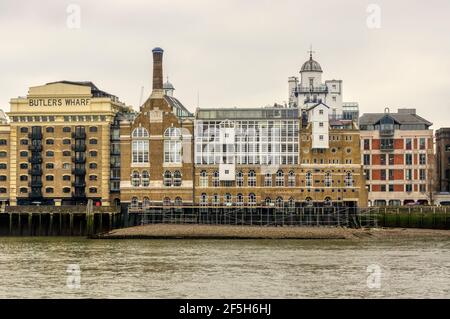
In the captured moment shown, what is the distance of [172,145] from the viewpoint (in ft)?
543

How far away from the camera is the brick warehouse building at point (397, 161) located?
168875 millimetres

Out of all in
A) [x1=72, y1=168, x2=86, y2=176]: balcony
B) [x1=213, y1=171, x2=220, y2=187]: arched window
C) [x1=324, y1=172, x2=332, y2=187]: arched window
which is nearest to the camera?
[x1=324, y1=172, x2=332, y2=187]: arched window

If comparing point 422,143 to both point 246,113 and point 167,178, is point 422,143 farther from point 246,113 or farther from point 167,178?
point 167,178

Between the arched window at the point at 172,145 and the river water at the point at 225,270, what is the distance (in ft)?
201

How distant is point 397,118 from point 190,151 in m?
36.2

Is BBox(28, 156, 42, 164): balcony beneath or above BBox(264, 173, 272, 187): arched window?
above

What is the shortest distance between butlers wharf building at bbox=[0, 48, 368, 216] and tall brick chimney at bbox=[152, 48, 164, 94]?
0.16 metres

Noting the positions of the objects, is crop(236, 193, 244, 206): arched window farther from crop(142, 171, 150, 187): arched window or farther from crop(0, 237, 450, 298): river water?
crop(0, 237, 450, 298): river water

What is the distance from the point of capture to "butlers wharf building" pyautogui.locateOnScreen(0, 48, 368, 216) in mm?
163875

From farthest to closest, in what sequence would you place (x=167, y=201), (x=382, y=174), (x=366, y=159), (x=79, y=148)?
(x=366, y=159)
(x=382, y=174)
(x=79, y=148)
(x=167, y=201)

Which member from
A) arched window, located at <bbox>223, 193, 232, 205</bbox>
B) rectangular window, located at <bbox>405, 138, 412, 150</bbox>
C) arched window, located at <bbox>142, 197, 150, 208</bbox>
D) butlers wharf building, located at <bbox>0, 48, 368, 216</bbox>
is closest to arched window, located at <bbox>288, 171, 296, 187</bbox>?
butlers wharf building, located at <bbox>0, 48, 368, 216</bbox>

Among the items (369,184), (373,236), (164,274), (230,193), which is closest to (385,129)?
(369,184)

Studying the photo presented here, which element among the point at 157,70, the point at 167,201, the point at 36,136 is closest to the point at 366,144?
the point at 167,201

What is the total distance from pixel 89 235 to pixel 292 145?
54.6 meters
